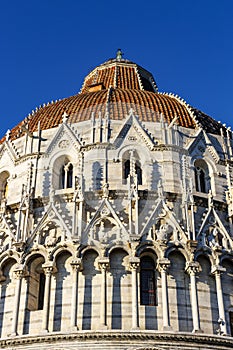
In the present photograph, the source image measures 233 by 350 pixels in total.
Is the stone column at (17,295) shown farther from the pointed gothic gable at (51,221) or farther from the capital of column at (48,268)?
the pointed gothic gable at (51,221)

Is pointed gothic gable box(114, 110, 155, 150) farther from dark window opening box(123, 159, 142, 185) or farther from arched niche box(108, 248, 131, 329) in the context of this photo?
arched niche box(108, 248, 131, 329)

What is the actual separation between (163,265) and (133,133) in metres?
6.74

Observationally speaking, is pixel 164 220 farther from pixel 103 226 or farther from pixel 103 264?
pixel 103 264

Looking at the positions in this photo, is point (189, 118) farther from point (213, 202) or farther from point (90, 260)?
point (90, 260)

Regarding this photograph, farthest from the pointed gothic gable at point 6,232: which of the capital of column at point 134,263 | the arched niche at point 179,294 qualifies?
the arched niche at point 179,294

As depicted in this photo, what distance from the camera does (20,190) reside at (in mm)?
24734

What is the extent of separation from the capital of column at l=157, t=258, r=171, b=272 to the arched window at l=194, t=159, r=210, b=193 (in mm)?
4845

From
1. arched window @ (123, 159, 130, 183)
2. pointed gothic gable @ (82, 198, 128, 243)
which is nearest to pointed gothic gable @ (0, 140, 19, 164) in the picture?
arched window @ (123, 159, 130, 183)

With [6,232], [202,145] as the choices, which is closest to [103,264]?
[6,232]

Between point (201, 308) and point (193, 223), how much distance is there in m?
3.38

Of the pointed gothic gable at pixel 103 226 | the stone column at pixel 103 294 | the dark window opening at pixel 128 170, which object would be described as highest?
the dark window opening at pixel 128 170

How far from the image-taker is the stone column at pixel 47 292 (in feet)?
66.4

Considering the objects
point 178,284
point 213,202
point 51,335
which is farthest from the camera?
point 213,202

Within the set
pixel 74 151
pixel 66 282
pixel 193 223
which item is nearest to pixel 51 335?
pixel 66 282
